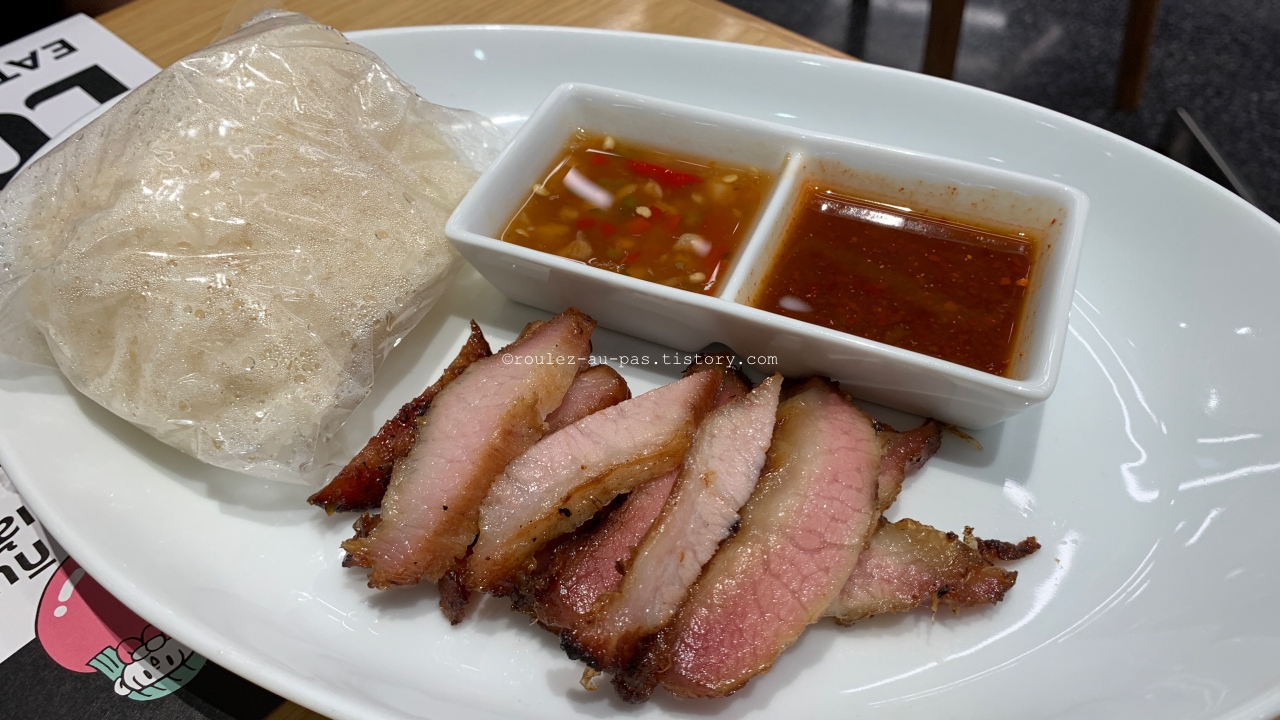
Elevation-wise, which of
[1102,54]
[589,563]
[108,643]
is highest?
[589,563]

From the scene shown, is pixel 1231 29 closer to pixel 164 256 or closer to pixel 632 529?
pixel 632 529

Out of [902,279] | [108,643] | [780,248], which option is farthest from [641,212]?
[108,643]

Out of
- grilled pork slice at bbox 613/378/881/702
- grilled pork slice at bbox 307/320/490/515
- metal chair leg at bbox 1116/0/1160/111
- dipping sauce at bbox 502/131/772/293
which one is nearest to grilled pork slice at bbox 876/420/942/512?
grilled pork slice at bbox 613/378/881/702

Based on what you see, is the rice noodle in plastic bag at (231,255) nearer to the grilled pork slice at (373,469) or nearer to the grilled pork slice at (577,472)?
the grilled pork slice at (373,469)

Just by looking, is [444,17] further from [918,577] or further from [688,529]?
[918,577]

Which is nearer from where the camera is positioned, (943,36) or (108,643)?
(108,643)

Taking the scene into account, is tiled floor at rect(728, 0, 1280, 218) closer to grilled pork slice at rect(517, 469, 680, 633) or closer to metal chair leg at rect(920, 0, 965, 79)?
metal chair leg at rect(920, 0, 965, 79)
